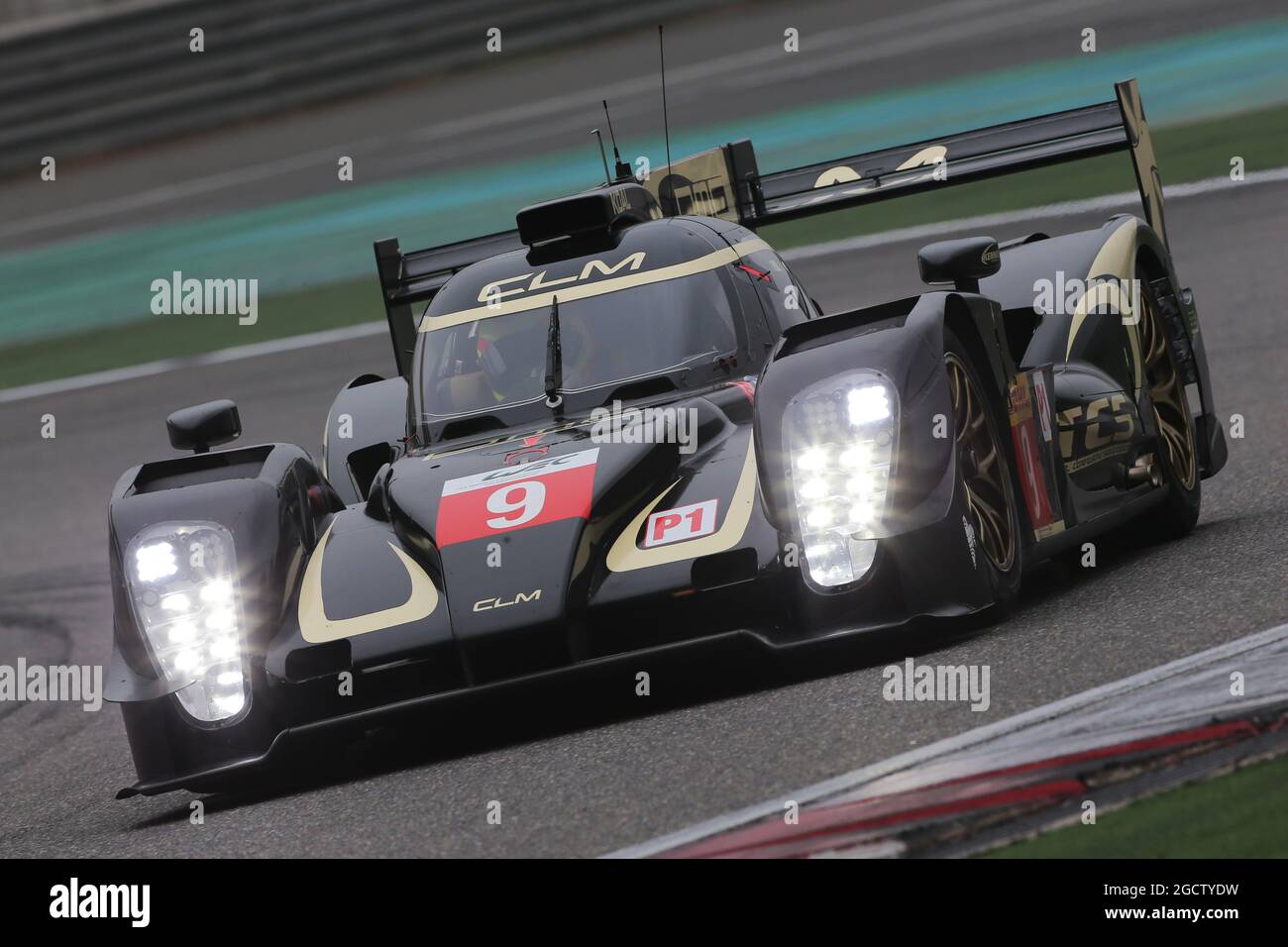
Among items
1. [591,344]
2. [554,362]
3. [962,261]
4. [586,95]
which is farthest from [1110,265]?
[586,95]

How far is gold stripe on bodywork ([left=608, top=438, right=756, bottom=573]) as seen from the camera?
5469mm

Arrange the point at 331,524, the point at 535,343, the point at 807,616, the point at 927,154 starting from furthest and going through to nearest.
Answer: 1. the point at 927,154
2. the point at 535,343
3. the point at 331,524
4. the point at 807,616

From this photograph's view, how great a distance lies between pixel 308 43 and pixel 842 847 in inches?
790

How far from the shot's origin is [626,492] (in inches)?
224

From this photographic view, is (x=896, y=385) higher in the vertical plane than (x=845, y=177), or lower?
lower

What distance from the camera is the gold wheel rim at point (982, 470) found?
18.5 ft

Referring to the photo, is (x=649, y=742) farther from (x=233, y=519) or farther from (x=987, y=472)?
(x=233, y=519)

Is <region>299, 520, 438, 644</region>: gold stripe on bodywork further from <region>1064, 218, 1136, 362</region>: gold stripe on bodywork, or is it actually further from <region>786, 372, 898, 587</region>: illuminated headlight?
<region>1064, 218, 1136, 362</region>: gold stripe on bodywork

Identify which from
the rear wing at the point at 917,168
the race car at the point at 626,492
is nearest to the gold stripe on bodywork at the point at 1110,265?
the race car at the point at 626,492

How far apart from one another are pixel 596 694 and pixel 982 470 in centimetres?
131
